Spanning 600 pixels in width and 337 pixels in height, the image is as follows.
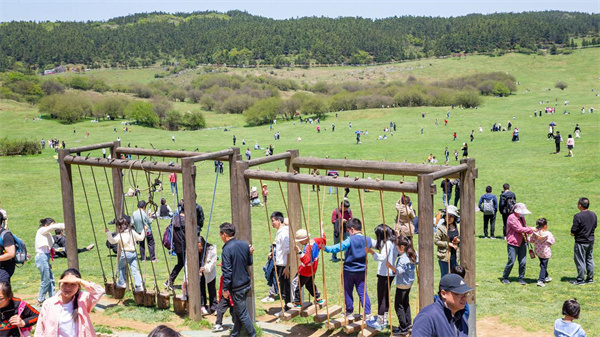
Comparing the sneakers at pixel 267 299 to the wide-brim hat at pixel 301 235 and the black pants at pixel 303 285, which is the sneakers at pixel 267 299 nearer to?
the black pants at pixel 303 285

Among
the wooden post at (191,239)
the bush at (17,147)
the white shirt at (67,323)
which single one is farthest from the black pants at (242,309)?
the bush at (17,147)

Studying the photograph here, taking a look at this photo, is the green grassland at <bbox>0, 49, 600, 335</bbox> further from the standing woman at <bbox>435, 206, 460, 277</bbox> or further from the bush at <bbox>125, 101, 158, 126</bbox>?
the bush at <bbox>125, 101, 158, 126</bbox>

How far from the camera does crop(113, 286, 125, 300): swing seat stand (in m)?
10.5

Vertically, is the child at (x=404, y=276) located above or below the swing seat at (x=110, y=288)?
above

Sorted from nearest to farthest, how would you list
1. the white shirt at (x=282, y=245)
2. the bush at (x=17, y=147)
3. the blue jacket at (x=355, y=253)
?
the blue jacket at (x=355, y=253) → the white shirt at (x=282, y=245) → the bush at (x=17, y=147)

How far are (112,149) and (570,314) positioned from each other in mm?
8606

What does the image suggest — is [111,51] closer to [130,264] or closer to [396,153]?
[396,153]

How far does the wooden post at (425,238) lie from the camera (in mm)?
6727

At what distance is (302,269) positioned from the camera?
920cm

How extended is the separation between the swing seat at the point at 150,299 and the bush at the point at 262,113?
7598 cm

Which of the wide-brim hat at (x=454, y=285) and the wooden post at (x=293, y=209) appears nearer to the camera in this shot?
the wide-brim hat at (x=454, y=285)

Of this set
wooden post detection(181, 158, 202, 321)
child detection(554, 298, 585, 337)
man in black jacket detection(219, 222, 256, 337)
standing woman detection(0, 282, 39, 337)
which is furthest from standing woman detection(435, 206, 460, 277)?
standing woman detection(0, 282, 39, 337)

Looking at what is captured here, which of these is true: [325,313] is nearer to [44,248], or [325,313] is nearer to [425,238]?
[425,238]

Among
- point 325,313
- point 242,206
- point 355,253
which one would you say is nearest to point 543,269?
point 355,253
